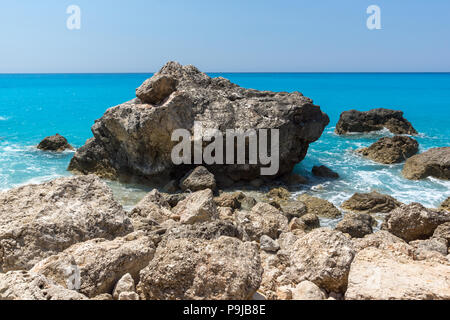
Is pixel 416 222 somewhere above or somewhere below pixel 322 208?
above

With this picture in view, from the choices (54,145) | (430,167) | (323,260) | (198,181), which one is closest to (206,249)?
(323,260)

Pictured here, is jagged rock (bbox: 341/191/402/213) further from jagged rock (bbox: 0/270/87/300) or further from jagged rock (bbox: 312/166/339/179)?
jagged rock (bbox: 0/270/87/300)

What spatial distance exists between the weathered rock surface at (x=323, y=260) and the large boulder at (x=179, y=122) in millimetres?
9041

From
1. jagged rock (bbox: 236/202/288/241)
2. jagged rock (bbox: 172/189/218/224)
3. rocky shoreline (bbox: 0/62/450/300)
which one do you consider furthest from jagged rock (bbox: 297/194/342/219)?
jagged rock (bbox: 172/189/218/224)

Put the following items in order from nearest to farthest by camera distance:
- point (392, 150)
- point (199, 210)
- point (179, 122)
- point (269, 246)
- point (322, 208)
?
1. point (269, 246)
2. point (199, 210)
3. point (322, 208)
4. point (179, 122)
5. point (392, 150)

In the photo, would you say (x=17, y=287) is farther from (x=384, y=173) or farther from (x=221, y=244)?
(x=384, y=173)

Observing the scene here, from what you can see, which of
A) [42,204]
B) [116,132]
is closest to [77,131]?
[116,132]

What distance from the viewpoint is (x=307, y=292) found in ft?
13.8

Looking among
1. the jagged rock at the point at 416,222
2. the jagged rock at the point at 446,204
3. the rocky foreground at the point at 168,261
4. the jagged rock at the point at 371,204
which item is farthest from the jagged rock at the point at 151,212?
the jagged rock at the point at 446,204

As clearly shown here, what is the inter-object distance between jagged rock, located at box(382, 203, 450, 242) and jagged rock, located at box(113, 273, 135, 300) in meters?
6.44

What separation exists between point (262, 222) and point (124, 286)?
428 cm

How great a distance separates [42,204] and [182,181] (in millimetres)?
7581

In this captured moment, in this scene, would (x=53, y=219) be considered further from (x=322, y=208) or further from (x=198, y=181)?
(x=322, y=208)

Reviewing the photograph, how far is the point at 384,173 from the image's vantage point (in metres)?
16.3
